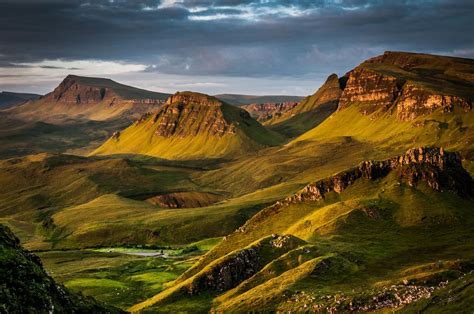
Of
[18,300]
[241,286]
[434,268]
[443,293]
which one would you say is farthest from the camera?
[241,286]

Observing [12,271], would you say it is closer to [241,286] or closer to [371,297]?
[371,297]

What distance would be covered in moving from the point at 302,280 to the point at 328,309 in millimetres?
32119

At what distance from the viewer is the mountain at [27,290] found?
88.9 meters

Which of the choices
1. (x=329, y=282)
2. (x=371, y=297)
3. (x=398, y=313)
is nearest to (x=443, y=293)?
(x=398, y=313)

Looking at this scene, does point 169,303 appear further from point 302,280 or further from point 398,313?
point 398,313

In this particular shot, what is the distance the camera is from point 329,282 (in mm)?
179000

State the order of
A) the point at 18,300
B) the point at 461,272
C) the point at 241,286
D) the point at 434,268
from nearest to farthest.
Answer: the point at 18,300, the point at 461,272, the point at 434,268, the point at 241,286

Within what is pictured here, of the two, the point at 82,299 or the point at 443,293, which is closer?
the point at 82,299

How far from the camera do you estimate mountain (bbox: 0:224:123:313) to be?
292 feet

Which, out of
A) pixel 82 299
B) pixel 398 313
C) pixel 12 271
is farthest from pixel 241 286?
pixel 12 271

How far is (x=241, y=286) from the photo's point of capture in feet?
630

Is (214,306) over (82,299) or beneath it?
beneath

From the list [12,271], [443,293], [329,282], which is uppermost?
[12,271]

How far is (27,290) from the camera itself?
92.0 meters
